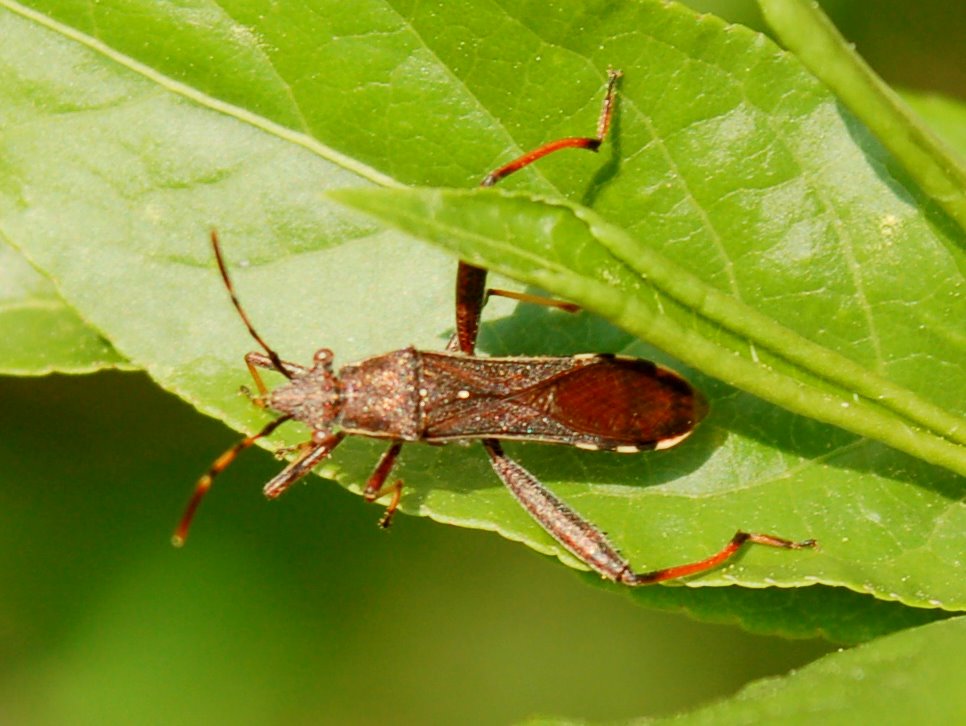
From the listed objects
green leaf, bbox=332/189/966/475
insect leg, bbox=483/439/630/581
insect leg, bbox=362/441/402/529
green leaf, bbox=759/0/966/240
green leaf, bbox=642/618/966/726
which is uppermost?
green leaf, bbox=759/0/966/240

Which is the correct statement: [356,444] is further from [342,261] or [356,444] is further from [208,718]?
[208,718]

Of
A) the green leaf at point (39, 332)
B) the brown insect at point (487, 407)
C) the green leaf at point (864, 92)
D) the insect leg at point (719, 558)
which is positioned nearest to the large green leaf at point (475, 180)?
the insect leg at point (719, 558)

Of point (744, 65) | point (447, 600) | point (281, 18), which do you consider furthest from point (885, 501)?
point (447, 600)

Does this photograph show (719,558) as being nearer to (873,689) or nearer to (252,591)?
(873,689)

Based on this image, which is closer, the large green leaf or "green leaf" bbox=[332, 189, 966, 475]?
"green leaf" bbox=[332, 189, 966, 475]

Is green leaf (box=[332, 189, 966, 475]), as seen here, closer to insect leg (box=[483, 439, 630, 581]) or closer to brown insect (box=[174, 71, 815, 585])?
brown insect (box=[174, 71, 815, 585])

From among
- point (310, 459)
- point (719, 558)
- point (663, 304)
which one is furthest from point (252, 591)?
point (663, 304)

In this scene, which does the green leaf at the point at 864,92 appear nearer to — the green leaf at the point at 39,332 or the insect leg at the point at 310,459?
the insect leg at the point at 310,459

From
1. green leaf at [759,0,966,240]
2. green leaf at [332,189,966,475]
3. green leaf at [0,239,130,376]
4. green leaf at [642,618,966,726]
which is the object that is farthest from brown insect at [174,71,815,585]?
green leaf at [759,0,966,240]
